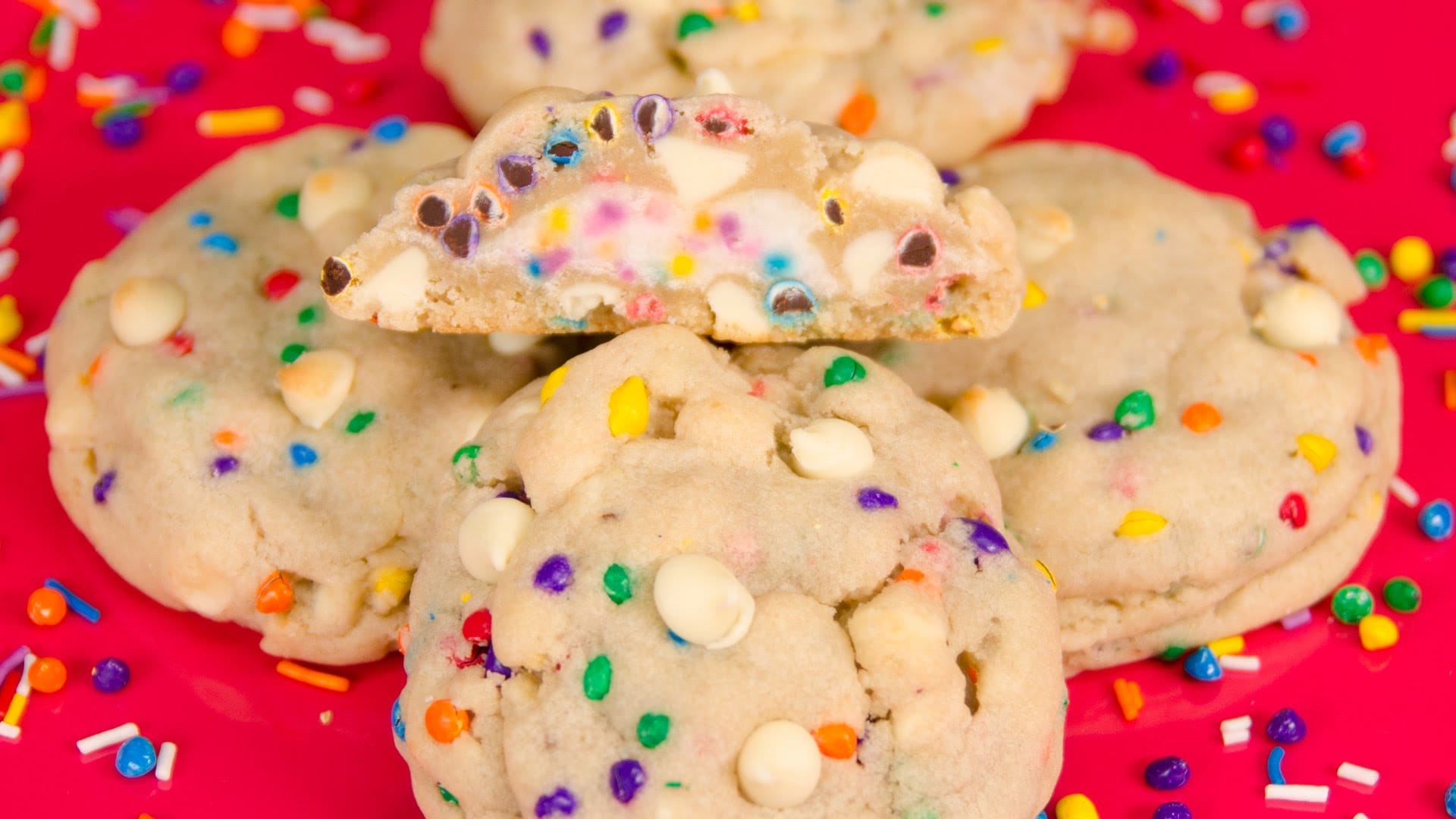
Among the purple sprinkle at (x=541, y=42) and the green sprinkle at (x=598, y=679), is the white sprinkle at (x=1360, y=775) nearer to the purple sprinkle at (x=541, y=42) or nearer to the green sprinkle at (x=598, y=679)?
the green sprinkle at (x=598, y=679)

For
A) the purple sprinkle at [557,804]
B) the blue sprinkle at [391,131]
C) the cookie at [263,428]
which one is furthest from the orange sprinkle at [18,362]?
the purple sprinkle at [557,804]

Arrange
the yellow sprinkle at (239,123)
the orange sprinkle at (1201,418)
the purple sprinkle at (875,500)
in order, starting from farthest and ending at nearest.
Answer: the yellow sprinkle at (239,123), the orange sprinkle at (1201,418), the purple sprinkle at (875,500)

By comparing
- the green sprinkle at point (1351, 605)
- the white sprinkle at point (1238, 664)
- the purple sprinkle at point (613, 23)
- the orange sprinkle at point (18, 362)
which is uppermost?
the purple sprinkle at point (613, 23)

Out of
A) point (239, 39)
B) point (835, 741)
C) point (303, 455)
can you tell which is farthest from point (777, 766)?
point (239, 39)

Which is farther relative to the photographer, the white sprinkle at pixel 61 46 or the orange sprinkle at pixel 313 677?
the white sprinkle at pixel 61 46

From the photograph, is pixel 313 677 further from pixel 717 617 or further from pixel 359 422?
pixel 717 617

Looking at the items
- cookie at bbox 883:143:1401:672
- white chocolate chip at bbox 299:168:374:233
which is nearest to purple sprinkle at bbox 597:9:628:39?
white chocolate chip at bbox 299:168:374:233
